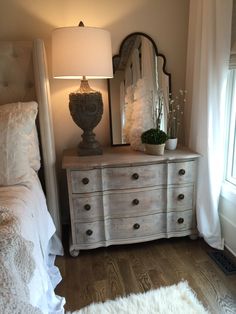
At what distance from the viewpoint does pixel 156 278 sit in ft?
5.86

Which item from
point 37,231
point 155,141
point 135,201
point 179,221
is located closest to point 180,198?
point 179,221

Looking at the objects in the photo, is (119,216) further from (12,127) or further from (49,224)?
(12,127)

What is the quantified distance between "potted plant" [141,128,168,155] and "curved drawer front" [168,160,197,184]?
14cm

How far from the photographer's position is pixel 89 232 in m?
1.96

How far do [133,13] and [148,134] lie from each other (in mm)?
1019

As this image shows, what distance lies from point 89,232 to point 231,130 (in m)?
1.35

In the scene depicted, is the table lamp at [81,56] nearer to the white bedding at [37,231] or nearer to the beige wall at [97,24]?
the beige wall at [97,24]

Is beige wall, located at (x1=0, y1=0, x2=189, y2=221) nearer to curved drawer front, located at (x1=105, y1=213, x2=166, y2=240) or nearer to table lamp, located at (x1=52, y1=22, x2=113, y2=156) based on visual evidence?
A: table lamp, located at (x1=52, y1=22, x2=113, y2=156)

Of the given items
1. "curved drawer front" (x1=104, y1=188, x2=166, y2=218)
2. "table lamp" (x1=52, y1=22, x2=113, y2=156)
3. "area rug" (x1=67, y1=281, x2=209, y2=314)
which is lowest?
"area rug" (x1=67, y1=281, x2=209, y2=314)

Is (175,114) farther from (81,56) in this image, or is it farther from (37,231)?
(37,231)

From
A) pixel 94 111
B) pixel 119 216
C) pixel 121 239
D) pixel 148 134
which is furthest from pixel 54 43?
pixel 121 239

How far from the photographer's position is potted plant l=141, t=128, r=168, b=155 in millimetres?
1957

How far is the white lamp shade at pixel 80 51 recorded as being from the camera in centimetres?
169

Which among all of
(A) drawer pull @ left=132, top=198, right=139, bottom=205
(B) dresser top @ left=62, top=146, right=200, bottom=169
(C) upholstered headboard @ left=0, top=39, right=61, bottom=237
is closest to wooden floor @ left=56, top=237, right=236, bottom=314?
(A) drawer pull @ left=132, top=198, right=139, bottom=205
